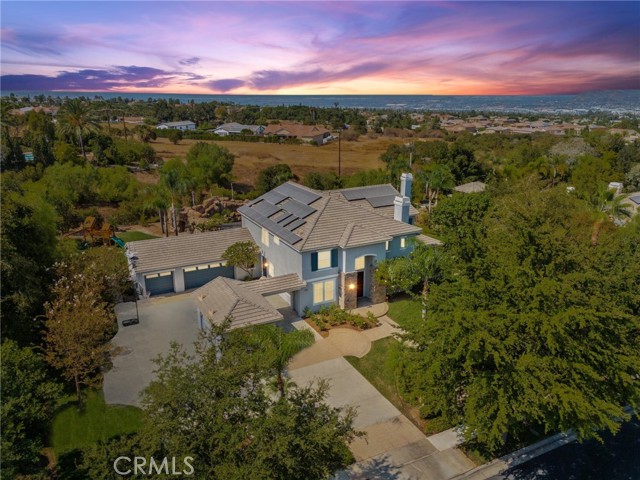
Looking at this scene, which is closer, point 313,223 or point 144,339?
point 144,339

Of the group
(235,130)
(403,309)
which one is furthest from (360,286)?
(235,130)

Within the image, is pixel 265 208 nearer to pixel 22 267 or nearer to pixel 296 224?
pixel 296 224

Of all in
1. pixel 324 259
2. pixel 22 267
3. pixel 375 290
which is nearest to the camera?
pixel 22 267

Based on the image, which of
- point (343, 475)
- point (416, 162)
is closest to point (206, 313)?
point (343, 475)

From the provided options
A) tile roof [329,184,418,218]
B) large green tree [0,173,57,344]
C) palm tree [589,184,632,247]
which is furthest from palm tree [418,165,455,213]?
large green tree [0,173,57,344]

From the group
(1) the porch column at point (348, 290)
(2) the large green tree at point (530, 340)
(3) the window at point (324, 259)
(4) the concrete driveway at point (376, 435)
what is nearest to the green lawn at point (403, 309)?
(1) the porch column at point (348, 290)

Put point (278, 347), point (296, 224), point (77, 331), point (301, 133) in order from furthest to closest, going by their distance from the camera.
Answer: point (301, 133) → point (296, 224) → point (77, 331) → point (278, 347)

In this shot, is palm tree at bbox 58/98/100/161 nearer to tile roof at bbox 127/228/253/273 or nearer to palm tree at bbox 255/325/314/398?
tile roof at bbox 127/228/253/273
